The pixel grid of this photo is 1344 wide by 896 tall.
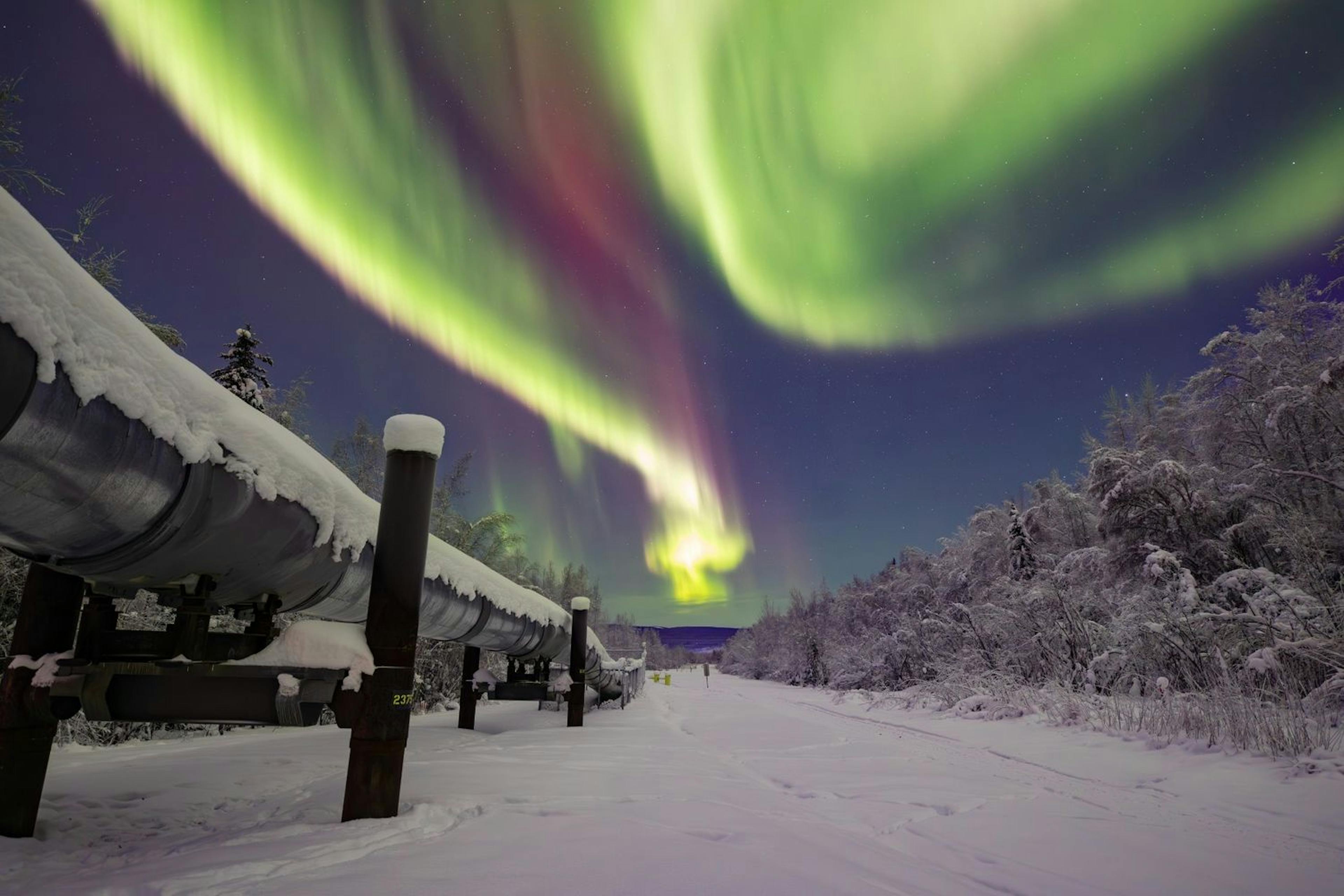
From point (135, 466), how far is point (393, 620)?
138 centimetres

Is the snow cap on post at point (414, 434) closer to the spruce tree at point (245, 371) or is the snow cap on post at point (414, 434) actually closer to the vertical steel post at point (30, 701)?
the vertical steel post at point (30, 701)

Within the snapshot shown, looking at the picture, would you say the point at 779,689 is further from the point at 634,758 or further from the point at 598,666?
the point at 634,758

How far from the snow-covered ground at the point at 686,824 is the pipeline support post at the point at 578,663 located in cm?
253

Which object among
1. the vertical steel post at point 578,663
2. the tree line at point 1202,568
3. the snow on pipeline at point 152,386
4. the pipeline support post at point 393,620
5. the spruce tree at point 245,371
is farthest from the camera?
the spruce tree at point 245,371

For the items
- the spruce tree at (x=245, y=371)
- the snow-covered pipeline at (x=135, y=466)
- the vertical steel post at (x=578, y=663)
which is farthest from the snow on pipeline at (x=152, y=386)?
the spruce tree at (x=245, y=371)

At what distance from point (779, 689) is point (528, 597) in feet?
95.8

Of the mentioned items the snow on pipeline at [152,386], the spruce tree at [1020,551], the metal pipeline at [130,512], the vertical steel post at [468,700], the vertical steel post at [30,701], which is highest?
the spruce tree at [1020,551]

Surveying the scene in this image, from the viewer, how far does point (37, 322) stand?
5.35 ft

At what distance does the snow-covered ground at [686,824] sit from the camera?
2205 mm

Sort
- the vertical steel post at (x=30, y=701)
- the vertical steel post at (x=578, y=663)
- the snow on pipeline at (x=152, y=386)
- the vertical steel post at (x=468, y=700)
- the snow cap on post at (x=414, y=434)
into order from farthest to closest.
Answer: the vertical steel post at (x=578, y=663) → the vertical steel post at (x=468, y=700) → the snow cap on post at (x=414, y=434) → the vertical steel post at (x=30, y=701) → the snow on pipeline at (x=152, y=386)

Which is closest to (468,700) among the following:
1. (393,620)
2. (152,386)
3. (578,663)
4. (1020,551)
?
(578,663)

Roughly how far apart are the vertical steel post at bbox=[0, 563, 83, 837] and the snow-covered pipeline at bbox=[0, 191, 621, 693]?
28cm

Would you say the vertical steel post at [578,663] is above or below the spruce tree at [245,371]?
below

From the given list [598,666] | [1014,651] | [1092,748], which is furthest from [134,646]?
[1014,651]
